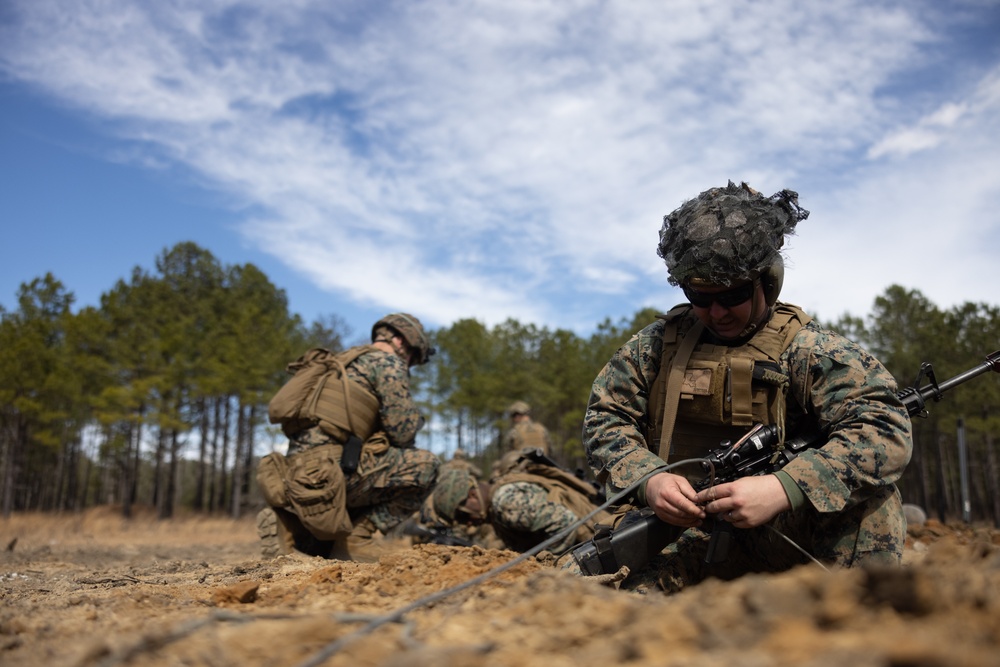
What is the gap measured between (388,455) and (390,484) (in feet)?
0.82

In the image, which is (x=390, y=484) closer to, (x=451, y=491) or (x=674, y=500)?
(x=451, y=491)

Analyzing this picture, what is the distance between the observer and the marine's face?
324 cm

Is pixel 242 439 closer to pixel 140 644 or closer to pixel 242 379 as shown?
pixel 242 379

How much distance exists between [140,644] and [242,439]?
30.5m

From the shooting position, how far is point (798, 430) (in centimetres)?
336

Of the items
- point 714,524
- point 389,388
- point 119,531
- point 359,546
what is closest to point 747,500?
point 714,524

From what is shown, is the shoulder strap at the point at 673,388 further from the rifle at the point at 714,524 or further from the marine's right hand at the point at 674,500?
the marine's right hand at the point at 674,500

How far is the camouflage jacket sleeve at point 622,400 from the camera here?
11.4 feet

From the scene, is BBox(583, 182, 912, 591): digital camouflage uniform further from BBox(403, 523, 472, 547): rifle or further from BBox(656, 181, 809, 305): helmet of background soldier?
BBox(403, 523, 472, 547): rifle

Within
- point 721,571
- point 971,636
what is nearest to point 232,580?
point 721,571

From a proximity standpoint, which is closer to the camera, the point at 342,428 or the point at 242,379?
the point at 342,428

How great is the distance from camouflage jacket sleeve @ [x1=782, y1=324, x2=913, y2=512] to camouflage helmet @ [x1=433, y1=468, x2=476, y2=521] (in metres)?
4.53

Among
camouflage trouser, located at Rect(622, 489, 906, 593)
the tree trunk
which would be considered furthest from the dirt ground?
the tree trunk

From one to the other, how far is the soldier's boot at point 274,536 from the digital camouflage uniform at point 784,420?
3.45 m
